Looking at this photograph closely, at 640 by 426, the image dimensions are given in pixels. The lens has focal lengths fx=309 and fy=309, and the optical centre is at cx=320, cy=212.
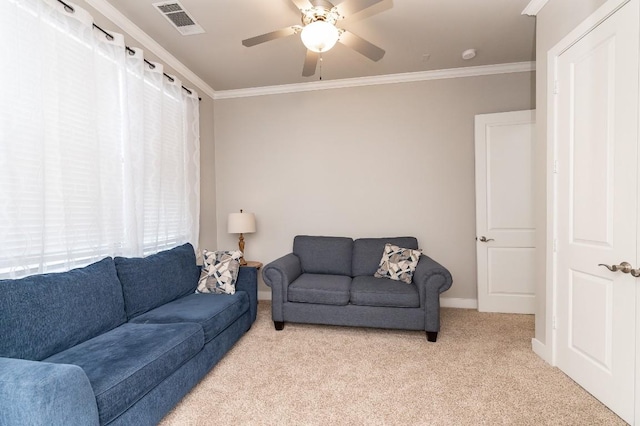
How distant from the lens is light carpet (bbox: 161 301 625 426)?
1765 mm

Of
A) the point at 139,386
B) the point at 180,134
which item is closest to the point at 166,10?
the point at 180,134

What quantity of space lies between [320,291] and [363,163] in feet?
5.60

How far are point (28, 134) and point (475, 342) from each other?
3546 mm

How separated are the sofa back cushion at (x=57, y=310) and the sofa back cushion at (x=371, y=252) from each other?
2.27 m

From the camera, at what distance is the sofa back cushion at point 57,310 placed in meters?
1.51

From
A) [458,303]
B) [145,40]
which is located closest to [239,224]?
[145,40]

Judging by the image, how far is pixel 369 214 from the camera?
3.83m

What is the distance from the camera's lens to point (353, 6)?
1930 mm

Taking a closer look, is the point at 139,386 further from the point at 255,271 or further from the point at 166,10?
the point at 166,10

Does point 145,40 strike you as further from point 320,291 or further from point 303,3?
point 320,291

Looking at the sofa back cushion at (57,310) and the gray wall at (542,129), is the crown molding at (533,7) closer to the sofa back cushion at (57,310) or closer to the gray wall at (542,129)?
the gray wall at (542,129)

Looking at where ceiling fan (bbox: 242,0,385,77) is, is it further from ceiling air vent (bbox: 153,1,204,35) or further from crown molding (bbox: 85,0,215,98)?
crown molding (bbox: 85,0,215,98)

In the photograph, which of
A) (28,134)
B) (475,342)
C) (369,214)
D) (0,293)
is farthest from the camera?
(369,214)

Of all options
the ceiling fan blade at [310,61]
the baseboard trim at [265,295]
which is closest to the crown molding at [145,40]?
the ceiling fan blade at [310,61]
